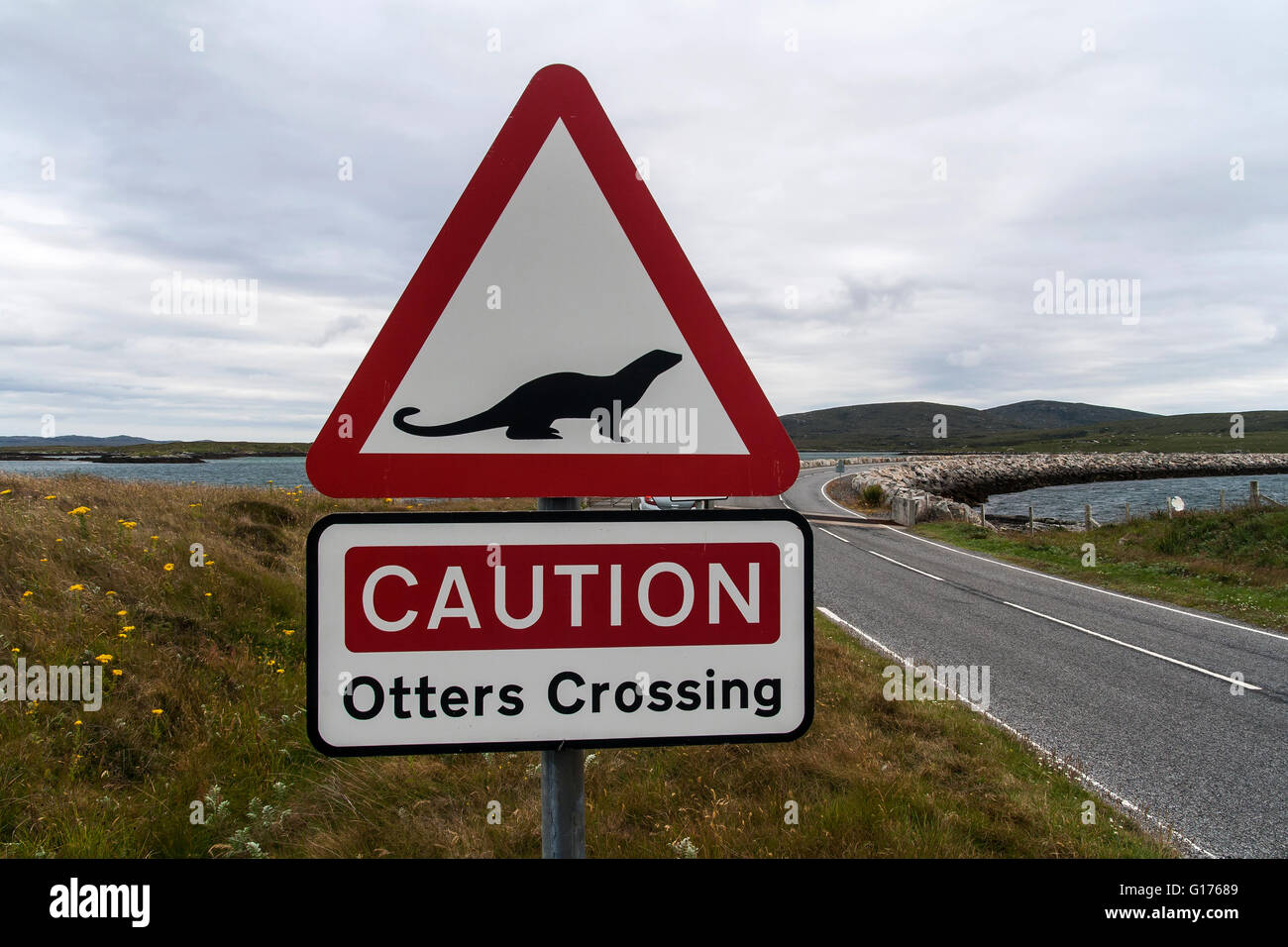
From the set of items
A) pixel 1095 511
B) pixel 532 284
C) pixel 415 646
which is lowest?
pixel 1095 511

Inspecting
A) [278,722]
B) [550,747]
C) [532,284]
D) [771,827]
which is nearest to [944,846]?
[771,827]

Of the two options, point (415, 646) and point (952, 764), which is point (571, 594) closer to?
point (415, 646)

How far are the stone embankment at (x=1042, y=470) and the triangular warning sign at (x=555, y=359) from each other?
3398 centimetres

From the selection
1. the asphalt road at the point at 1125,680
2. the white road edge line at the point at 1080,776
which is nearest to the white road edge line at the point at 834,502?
the asphalt road at the point at 1125,680

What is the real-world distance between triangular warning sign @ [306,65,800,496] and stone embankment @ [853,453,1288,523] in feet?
111

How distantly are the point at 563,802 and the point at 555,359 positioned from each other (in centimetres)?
91

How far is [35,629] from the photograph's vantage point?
3.85 meters

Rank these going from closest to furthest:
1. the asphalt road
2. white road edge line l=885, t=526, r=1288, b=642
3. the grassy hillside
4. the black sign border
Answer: the black sign border < the grassy hillside < the asphalt road < white road edge line l=885, t=526, r=1288, b=642

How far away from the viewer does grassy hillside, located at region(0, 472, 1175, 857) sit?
2.71 meters

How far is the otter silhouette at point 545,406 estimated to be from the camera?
1267 millimetres

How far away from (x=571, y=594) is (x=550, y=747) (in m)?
0.30

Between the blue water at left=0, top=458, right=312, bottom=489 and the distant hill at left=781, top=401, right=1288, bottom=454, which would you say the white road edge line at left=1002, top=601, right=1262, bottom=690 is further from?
the distant hill at left=781, top=401, right=1288, bottom=454
